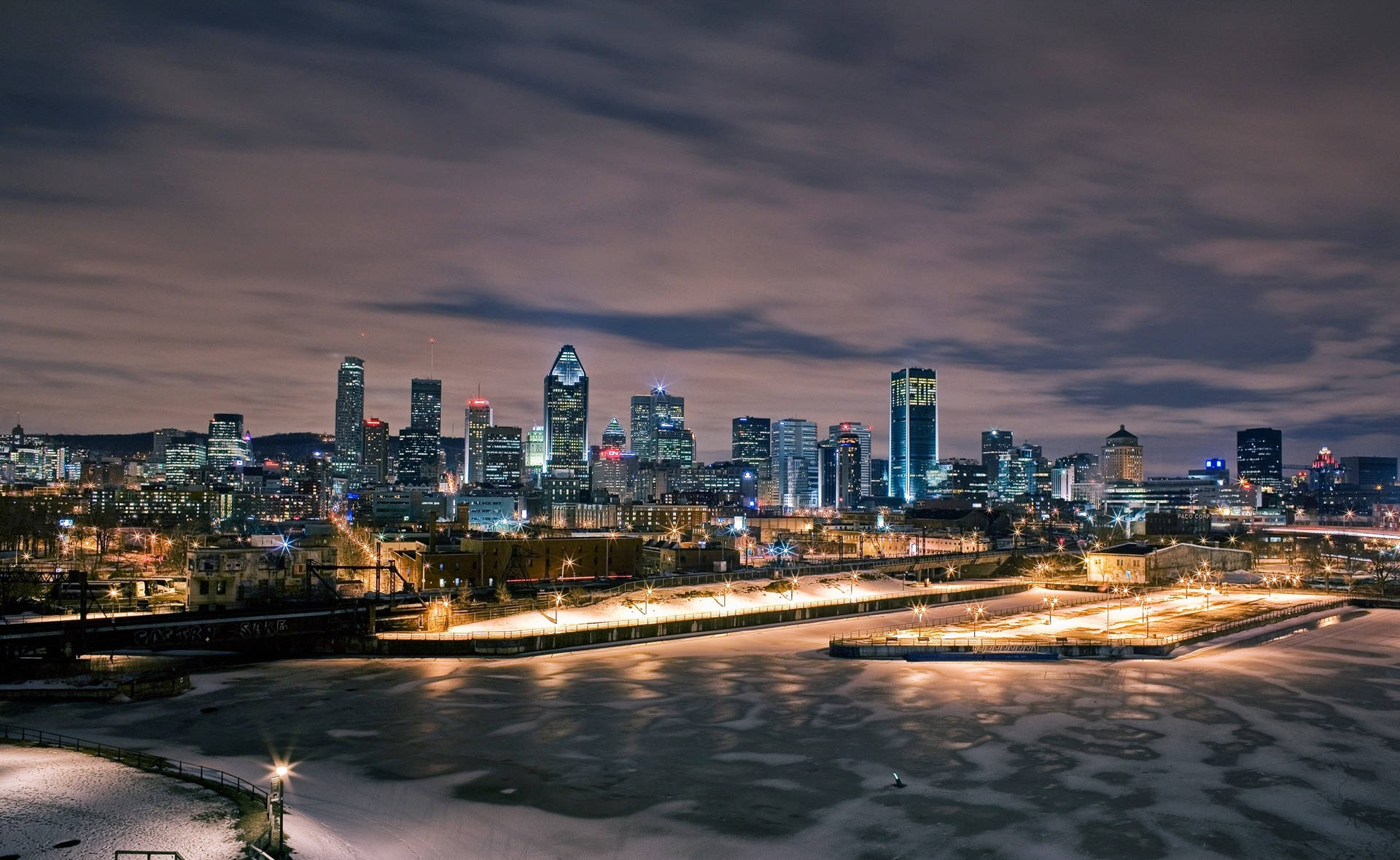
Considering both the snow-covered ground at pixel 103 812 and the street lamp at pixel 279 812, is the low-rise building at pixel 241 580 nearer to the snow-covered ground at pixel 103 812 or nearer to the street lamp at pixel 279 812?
the snow-covered ground at pixel 103 812

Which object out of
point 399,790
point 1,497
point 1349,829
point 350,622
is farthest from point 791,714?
point 1,497

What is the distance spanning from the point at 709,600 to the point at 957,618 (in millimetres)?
23310

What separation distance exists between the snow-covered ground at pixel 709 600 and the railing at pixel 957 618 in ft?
36.7

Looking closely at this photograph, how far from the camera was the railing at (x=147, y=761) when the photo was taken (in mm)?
34906

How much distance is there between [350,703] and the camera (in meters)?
52.7

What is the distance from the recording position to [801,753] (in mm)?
43062

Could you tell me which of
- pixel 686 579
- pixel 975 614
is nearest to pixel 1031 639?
pixel 975 614

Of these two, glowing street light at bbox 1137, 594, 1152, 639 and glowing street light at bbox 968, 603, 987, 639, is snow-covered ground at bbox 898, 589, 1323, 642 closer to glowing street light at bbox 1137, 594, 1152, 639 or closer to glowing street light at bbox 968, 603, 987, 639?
glowing street light at bbox 1137, 594, 1152, 639

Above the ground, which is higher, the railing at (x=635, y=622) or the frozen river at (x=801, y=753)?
the railing at (x=635, y=622)

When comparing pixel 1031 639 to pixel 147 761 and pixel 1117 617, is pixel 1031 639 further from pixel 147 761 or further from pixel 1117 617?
pixel 147 761

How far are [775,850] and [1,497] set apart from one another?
658 ft

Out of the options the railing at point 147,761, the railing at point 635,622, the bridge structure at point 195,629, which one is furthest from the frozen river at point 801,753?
the bridge structure at point 195,629

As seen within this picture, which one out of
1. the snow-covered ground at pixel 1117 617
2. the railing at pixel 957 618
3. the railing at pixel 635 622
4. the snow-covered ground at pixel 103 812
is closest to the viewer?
the snow-covered ground at pixel 103 812

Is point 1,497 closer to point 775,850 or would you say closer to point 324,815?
point 324,815
